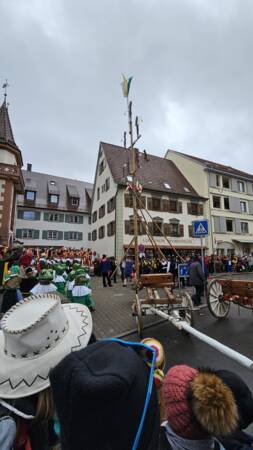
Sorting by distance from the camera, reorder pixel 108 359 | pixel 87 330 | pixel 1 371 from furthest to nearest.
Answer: pixel 87 330
pixel 1 371
pixel 108 359

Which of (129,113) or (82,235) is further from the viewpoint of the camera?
(82,235)

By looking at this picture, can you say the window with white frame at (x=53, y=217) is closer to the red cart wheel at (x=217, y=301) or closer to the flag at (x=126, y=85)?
the flag at (x=126, y=85)

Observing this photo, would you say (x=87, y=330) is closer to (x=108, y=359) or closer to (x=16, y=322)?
(x=16, y=322)

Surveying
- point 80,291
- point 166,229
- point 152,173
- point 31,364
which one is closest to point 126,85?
point 80,291

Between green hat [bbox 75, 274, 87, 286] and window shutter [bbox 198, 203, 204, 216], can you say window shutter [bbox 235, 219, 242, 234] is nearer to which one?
window shutter [bbox 198, 203, 204, 216]

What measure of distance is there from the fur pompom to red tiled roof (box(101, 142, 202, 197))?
19.9 m

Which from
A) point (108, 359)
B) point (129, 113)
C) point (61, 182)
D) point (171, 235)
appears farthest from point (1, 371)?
point (61, 182)

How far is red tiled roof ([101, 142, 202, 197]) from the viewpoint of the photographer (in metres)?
22.3

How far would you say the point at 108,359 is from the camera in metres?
0.80

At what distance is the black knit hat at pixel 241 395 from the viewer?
1.18 metres

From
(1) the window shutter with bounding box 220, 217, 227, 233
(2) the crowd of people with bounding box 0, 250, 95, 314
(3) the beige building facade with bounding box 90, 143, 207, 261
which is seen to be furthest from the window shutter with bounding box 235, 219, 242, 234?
(2) the crowd of people with bounding box 0, 250, 95, 314

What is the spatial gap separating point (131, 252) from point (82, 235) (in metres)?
14.3

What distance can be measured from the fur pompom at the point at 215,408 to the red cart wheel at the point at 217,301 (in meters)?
5.27

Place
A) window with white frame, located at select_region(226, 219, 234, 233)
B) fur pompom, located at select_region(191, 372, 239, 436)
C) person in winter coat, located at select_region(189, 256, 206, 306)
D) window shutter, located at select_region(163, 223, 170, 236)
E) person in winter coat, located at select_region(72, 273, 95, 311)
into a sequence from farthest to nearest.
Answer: window with white frame, located at select_region(226, 219, 234, 233) → window shutter, located at select_region(163, 223, 170, 236) → person in winter coat, located at select_region(189, 256, 206, 306) → person in winter coat, located at select_region(72, 273, 95, 311) → fur pompom, located at select_region(191, 372, 239, 436)
